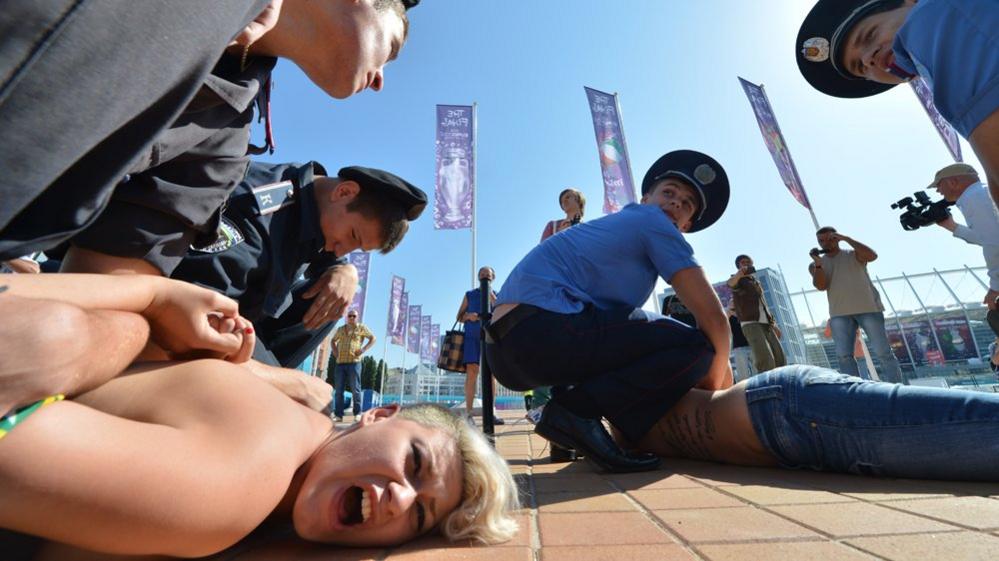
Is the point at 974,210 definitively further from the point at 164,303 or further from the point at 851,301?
the point at 164,303

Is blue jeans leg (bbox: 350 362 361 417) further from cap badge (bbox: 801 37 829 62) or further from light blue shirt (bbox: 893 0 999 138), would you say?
light blue shirt (bbox: 893 0 999 138)

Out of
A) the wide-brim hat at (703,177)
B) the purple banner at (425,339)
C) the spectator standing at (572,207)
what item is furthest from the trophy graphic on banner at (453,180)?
the purple banner at (425,339)

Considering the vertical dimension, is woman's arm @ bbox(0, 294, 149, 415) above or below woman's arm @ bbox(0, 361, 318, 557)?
above

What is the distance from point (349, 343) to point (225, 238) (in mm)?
6869

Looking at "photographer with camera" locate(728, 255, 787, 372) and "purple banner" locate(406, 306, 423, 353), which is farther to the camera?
"purple banner" locate(406, 306, 423, 353)

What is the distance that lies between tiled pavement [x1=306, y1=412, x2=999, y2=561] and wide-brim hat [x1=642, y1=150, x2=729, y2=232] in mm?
1722

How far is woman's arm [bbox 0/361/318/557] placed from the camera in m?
0.62

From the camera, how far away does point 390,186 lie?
2312mm

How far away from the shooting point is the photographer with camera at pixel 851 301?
17.2 ft

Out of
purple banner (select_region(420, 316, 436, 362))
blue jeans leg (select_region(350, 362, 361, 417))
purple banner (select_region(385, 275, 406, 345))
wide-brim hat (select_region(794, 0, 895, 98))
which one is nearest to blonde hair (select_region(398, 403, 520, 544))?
wide-brim hat (select_region(794, 0, 895, 98))

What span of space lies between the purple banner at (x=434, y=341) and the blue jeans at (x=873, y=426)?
24376 millimetres

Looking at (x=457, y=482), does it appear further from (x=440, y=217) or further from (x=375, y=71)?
(x=440, y=217)

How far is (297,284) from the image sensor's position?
2.35 metres

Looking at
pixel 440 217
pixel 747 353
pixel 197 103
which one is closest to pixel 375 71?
pixel 197 103
